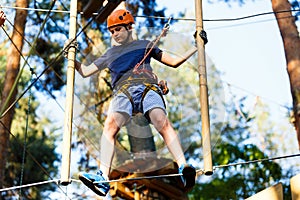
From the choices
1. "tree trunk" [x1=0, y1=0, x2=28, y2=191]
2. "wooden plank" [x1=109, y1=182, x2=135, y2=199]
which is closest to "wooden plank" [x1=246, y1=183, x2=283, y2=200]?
"tree trunk" [x1=0, y1=0, x2=28, y2=191]

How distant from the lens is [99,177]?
3924mm

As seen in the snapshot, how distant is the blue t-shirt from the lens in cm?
428

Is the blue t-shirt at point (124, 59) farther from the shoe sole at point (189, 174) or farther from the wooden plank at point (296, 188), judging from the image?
the wooden plank at point (296, 188)

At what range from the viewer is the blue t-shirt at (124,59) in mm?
4281

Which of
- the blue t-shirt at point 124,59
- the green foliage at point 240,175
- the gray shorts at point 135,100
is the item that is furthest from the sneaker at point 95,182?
the green foliage at point 240,175

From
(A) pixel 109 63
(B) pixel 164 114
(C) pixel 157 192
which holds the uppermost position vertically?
(A) pixel 109 63

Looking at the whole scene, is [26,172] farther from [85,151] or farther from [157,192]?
[157,192]

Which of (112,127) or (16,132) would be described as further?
(16,132)

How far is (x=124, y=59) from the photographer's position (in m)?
4.34

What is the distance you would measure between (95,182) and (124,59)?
3.10 ft

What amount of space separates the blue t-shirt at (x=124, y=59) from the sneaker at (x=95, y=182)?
719mm

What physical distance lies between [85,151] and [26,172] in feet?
4.80

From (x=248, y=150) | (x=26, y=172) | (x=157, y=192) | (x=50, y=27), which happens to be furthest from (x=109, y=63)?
(x=26, y=172)

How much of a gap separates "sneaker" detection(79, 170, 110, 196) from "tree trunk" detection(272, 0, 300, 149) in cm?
361
